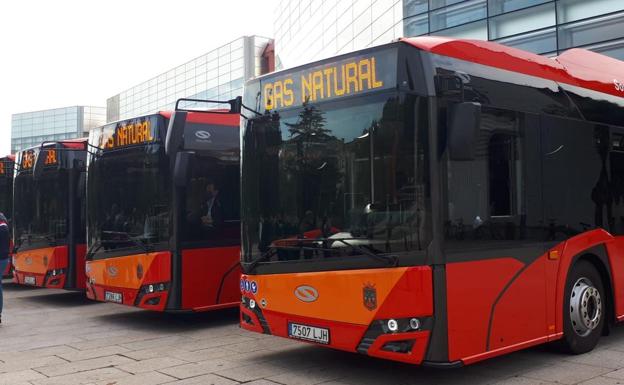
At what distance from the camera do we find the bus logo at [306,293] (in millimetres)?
5699

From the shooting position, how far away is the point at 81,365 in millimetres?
6781

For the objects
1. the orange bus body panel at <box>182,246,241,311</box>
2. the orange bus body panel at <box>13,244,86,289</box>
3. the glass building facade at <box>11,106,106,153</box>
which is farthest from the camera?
the glass building facade at <box>11,106,106,153</box>

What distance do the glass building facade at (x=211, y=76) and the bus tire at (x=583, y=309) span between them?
140 ft

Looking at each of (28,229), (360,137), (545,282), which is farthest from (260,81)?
(28,229)

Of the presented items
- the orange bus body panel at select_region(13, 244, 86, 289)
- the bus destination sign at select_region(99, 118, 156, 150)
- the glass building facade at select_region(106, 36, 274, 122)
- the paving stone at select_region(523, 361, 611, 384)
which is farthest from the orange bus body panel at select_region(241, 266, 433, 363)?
the glass building facade at select_region(106, 36, 274, 122)

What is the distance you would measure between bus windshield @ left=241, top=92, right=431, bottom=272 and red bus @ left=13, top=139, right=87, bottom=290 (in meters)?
Answer: 5.94

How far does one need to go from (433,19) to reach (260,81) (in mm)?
22151

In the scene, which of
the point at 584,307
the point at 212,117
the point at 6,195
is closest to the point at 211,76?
the point at 6,195

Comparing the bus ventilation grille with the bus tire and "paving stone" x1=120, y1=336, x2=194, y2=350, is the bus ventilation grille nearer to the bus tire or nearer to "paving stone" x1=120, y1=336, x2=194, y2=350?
the bus tire

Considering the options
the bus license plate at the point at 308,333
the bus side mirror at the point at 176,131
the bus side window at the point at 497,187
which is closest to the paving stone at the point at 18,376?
the bus license plate at the point at 308,333

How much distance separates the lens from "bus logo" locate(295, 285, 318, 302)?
18.7 ft

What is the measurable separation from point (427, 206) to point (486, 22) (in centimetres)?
2199

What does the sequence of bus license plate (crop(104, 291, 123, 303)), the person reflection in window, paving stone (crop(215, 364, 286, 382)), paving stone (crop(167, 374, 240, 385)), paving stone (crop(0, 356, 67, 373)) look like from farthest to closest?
bus license plate (crop(104, 291, 123, 303)) → the person reflection in window → paving stone (crop(0, 356, 67, 373)) → paving stone (crop(215, 364, 286, 382)) → paving stone (crop(167, 374, 240, 385))

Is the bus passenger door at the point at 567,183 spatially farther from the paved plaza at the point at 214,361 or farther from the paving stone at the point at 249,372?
the paving stone at the point at 249,372
